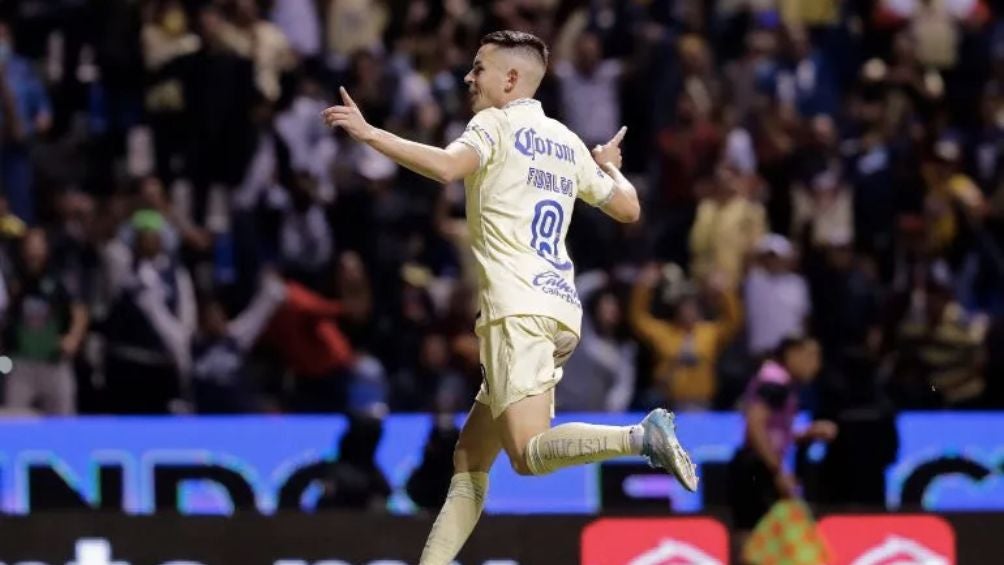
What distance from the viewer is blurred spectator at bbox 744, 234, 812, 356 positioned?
17.3m

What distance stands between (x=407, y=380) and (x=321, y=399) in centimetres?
66

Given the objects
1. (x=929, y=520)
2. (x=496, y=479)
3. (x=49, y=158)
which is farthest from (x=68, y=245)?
(x=929, y=520)

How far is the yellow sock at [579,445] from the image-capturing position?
30.2 feet

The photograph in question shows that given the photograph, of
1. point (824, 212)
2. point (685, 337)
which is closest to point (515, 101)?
point (685, 337)

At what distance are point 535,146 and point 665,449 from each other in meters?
1.39

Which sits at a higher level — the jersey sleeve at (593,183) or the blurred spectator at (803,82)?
the blurred spectator at (803,82)

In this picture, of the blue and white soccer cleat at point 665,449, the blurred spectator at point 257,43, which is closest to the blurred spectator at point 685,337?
the blurred spectator at point 257,43

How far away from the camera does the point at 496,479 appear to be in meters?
16.1

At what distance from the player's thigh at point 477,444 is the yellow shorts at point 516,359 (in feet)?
0.62

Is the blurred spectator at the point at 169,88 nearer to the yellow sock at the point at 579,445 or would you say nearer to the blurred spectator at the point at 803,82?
the blurred spectator at the point at 803,82

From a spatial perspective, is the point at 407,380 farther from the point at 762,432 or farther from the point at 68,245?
the point at 762,432

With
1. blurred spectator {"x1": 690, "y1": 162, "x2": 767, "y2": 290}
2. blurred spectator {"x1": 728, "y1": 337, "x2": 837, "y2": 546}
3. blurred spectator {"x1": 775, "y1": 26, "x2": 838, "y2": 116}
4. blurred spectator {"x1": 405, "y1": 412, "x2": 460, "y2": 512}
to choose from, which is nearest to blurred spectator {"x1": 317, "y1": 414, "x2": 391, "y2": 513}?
blurred spectator {"x1": 405, "y1": 412, "x2": 460, "y2": 512}

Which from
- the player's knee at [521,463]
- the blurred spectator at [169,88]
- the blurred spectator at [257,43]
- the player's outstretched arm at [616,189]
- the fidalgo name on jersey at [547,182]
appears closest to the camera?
the player's knee at [521,463]

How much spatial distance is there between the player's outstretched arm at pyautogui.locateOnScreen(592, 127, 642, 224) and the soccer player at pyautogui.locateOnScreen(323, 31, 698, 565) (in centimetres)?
18
